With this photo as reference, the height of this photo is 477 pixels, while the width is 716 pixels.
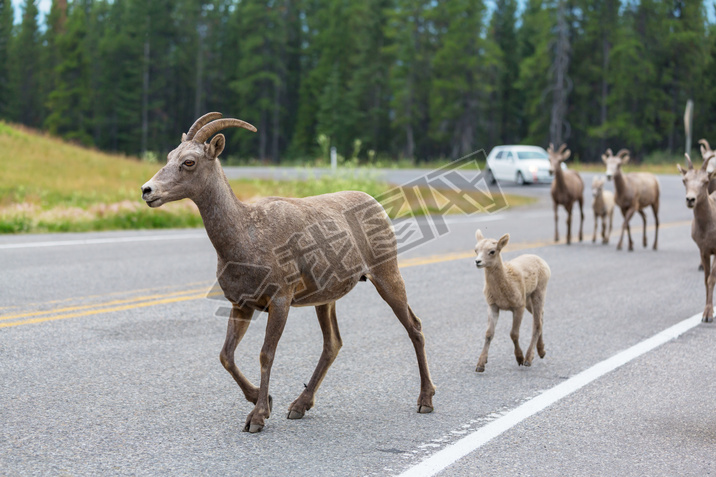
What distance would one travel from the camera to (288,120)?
87.3 metres

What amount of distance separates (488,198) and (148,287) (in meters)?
19.5

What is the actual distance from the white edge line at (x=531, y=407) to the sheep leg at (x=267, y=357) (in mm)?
1061

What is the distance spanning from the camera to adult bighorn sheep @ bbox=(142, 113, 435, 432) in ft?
15.8

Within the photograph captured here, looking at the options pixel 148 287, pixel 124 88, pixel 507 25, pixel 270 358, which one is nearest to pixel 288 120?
pixel 124 88

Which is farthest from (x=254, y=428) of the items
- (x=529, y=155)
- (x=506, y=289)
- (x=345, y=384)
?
(x=529, y=155)

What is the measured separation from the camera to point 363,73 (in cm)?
7769

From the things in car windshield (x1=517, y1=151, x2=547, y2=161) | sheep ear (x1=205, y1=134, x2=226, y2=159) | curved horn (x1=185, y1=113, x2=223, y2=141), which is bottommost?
car windshield (x1=517, y1=151, x2=547, y2=161)

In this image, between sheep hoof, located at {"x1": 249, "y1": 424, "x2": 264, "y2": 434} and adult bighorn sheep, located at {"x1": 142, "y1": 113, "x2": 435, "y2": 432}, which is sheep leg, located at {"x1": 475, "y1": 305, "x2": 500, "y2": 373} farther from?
sheep hoof, located at {"x1": 249, "y1": 424, "x2": 264, "y2": 434}

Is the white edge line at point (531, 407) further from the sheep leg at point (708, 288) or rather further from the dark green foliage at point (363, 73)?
the dark green foliage at point (363, 73)

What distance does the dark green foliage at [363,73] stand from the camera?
229ft

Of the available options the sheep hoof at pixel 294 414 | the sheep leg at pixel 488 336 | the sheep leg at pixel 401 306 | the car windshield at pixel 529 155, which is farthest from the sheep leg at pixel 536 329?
the car windshield at pixel 529 155

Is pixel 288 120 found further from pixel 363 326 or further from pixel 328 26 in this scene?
pixel 363 326

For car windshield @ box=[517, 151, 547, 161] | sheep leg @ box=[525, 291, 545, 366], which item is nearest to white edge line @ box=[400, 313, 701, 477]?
sheep leg @ box=[525, 291, 545, 366]

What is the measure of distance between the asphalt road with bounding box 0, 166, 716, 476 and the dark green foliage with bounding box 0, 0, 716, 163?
178 ft
